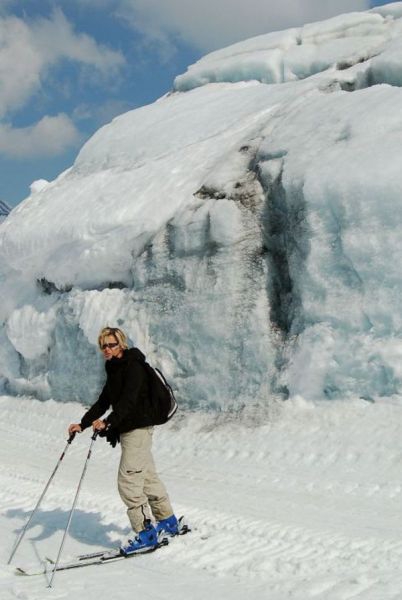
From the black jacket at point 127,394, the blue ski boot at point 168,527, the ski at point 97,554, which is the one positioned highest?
the black jacket at point 127,394

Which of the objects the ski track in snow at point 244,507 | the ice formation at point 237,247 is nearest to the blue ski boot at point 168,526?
the ski track in snow at point 244,507

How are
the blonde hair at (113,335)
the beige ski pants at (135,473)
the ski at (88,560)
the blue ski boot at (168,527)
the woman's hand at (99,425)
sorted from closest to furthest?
the ski at (88,560) < the woman's hand at (99,425) < the beige ski pants at (135,473) < the blonde hair at (113,335) < the blue ski boot at (168,527)

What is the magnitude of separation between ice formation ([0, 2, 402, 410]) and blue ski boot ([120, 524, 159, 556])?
538 centimetres

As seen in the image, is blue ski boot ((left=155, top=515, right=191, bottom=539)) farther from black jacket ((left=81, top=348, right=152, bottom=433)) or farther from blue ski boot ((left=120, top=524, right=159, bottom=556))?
black jacket ((left=81, top=348, right=152, bottom=433))

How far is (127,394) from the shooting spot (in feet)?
17.6

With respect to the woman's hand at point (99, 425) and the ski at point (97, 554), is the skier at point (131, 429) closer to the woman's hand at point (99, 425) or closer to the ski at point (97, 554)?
the woman's hand at point (99, 425)

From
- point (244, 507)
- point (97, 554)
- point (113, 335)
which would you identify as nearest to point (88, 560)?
point (97, 554)

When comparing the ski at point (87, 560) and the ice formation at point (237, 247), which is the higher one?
the ice formation at point (237, 247)

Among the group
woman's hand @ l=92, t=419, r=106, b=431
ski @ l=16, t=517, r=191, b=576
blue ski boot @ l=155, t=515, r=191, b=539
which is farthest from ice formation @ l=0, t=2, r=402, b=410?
woman's hand @ l=92, t=419, r=106, b=431

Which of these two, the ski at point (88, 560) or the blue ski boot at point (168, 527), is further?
the blue ski boot at point (168, 527)

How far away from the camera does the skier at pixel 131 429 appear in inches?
212

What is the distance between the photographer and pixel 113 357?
5.62m

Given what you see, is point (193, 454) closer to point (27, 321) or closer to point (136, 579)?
point (136, 579)

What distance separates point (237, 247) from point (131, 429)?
7230 mm
